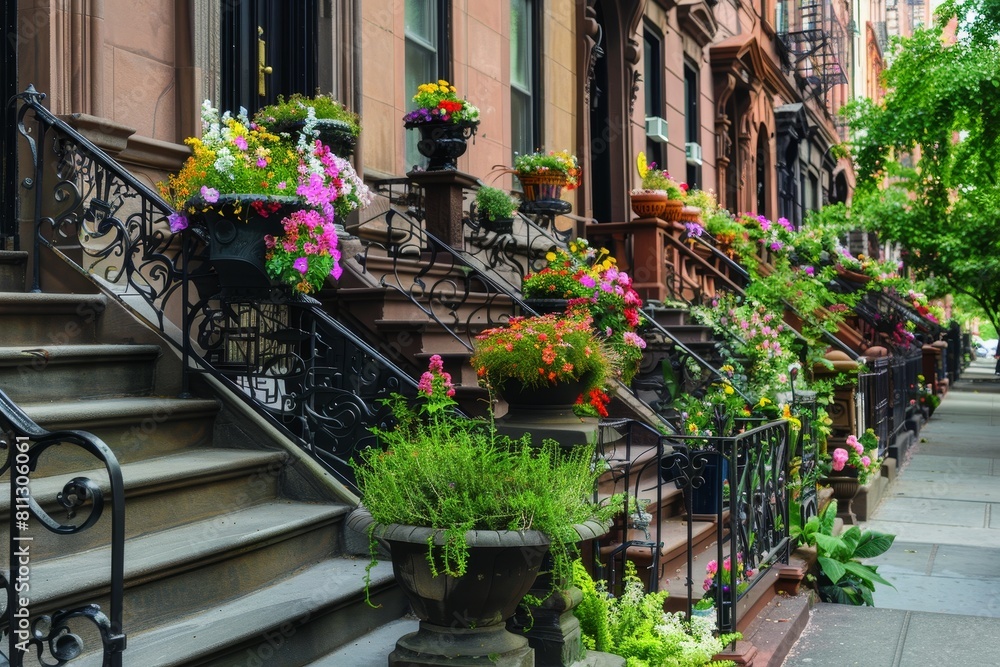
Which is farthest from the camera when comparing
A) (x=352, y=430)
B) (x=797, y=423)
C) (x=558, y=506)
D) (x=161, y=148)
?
(x=797, y=423)

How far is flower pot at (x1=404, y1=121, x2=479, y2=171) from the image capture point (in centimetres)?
877

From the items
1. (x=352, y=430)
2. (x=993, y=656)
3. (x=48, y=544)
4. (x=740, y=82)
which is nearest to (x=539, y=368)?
(x=352, y=430)

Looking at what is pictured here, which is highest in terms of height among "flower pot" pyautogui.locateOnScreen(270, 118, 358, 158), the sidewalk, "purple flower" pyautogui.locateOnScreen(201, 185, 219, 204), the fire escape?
the fire escape

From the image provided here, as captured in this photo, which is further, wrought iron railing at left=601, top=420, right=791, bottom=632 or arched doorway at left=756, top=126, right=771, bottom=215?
arched doorway at left=756, top=126, right=771, bottom=215

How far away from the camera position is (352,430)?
550cm

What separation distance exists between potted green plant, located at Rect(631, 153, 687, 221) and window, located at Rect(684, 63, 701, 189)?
211 inches

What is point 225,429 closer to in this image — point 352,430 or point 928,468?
point 352,430

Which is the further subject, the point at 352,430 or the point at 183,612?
the point at 352,430

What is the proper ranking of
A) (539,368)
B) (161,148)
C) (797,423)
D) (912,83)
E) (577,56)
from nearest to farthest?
(539,368)
(161,148)
(797,423)
(577,56)
(912,83)

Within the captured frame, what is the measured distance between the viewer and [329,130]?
7.31m

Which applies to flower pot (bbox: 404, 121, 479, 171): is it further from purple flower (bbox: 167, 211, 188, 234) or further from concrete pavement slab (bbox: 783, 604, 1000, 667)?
concrete pavement slab (bbox: 783, 604, 1000, 667)

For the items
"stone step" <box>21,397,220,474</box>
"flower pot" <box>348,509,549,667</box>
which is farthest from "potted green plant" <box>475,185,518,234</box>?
"flower pot" <box>348,509,549,667</box>

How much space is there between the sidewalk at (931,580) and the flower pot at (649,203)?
3.83 meters

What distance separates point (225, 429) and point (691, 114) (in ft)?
46.3
